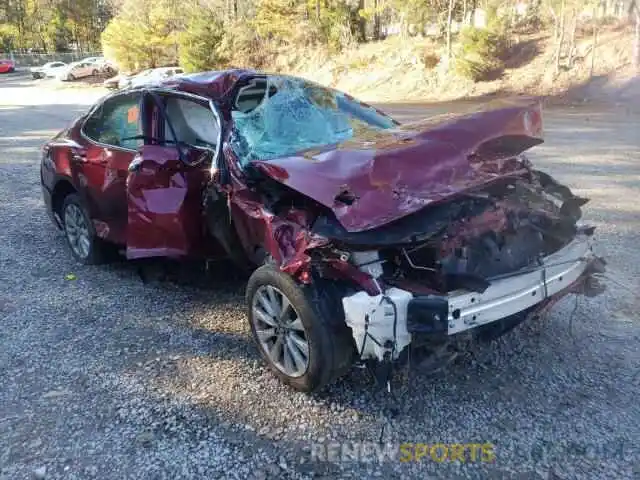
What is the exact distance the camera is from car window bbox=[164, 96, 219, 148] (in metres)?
4.16

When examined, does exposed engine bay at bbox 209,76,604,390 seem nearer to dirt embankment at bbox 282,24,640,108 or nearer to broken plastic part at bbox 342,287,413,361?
broken plastic part at bbox 342,287,413,361

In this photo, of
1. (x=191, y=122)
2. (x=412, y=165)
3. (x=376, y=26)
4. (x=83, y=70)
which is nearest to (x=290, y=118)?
(x=191, y=122)

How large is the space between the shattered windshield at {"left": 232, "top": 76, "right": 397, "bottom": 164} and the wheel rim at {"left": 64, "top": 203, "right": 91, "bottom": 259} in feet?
6.78

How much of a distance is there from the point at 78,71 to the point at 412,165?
41.0 metres

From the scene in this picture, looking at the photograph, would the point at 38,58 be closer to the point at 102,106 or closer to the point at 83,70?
the point at 83,70

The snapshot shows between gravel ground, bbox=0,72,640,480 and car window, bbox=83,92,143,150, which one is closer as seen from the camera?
gravel ground, bbox=0,72,640,480

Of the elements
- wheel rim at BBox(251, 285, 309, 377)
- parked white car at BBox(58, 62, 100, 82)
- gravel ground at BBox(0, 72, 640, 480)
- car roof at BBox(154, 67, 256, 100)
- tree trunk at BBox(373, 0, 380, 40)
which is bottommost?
gravel ground at BBox(0, 72, 640, 480)

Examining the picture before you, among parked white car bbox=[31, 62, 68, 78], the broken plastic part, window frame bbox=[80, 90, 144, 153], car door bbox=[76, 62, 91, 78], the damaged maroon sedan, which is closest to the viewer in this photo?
the broken plastic part

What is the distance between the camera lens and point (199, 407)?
326 centimetres

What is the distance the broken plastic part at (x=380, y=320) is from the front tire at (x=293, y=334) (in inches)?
9.4

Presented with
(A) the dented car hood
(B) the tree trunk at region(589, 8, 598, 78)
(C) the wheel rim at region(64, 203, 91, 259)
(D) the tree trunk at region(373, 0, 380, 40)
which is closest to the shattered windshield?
(A) the dented car hood

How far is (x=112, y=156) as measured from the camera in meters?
4.75

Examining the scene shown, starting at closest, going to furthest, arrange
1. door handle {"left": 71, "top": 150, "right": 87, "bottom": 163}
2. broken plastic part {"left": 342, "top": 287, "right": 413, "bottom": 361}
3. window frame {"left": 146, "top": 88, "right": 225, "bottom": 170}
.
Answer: broken plastic part {"left": 342, "top": 287, "right": 413, "bottom": 361} → window frame {"left": 146, "top": 88, "right": 225, "bottom": 170} → door handle {"left": 71, "top": 150, "right": 87, "bottom": 163}

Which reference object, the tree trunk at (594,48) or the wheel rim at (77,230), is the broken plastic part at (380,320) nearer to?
the wheel rim at (77,230)
